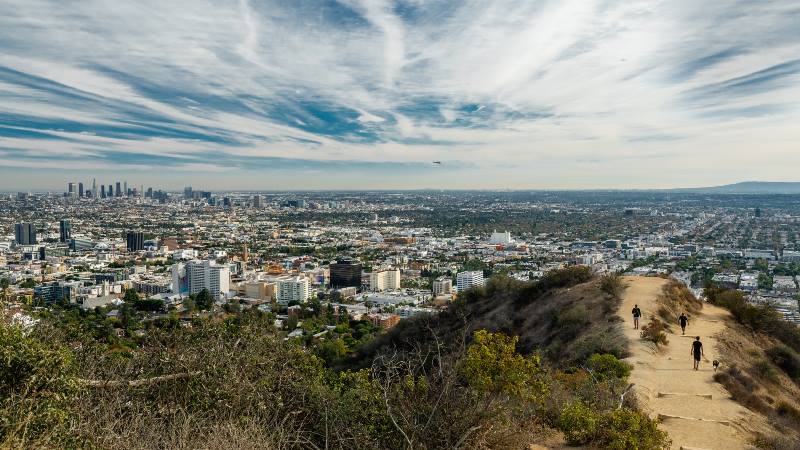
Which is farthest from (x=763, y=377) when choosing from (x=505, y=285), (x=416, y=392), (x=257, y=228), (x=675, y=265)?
(x=257, y=228)

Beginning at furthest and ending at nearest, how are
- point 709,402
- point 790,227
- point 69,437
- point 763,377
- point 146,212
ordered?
point 146,212, point 790,227, point 763,377, point 709,402, point 69,437

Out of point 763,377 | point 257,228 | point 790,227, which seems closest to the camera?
point 763,377

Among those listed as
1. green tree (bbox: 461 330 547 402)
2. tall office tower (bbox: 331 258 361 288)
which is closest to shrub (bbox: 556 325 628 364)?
green tree (bbox: 461 330 547 402)

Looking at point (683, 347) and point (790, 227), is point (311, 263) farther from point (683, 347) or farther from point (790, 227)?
point (790, 227)

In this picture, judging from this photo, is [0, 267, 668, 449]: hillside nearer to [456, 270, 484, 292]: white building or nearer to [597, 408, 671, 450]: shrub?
[597, 408, 671, 450]: shrub

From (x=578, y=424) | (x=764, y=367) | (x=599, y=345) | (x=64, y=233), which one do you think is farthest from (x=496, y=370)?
(x=64, y=233)

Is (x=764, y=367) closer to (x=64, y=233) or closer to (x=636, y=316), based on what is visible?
(x=636, y=316)
